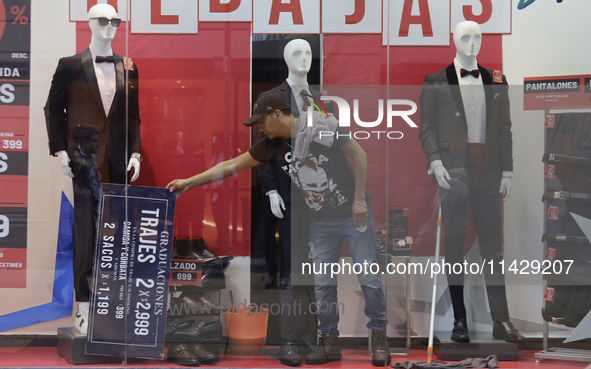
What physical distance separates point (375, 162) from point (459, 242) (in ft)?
2.54

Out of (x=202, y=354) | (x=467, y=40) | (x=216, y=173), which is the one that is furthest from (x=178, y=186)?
(x=467, y=40)

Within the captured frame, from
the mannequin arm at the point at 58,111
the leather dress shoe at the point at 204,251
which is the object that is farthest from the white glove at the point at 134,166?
the leather dress shoe at the point at 204,251

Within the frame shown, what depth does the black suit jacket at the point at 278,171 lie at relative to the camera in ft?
10.3

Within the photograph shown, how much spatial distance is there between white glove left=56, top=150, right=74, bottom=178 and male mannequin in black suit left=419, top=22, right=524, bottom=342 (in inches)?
91.6

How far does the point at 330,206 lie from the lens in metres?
3.14

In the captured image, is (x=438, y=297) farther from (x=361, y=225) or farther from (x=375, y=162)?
(x=375, y=162)

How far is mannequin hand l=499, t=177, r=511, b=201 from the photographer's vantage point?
324cm

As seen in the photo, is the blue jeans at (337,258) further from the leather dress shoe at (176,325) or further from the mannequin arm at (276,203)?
the leather dress shoe at (176,325)

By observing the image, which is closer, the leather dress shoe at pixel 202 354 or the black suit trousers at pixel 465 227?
the leather dress shoe at pixel 202 354

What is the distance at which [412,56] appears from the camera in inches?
127

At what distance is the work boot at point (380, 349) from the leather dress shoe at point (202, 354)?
101cm

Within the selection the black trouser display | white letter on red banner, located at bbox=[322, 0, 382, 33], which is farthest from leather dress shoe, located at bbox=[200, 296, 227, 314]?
white letter on red banner, located at bbox=[322, 0, 382, 33]

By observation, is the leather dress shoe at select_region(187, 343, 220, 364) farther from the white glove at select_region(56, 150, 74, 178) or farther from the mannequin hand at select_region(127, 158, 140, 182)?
the white glove at select_region(56, 150, 74, 178)

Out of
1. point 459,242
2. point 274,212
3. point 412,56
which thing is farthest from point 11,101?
point 459,242
